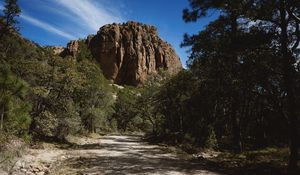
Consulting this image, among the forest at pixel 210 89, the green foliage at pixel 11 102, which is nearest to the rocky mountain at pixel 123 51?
the forest at pixel 210 89

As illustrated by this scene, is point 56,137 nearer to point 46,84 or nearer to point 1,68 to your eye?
point 46,84

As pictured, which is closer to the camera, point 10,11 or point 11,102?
point 11,102

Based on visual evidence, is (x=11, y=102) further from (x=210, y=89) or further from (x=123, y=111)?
(x=123, y=111)

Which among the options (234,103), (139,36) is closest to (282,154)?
(234,103)

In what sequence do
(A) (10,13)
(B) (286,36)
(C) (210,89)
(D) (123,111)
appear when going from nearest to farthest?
(B) (286,36) < (C) (210,89) < (A) (10,13) < (D) (123,111)

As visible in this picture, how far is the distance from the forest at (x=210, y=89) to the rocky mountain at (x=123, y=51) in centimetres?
7306

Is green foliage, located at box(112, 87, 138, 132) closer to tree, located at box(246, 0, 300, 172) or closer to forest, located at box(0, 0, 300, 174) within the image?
forest, located at box(0, 0, 300, 174)

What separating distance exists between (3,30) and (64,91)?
11880mm

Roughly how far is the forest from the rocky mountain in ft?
240

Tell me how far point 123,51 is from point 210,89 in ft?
335

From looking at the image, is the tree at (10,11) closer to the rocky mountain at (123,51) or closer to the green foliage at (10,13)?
the green foliage at (10,13)

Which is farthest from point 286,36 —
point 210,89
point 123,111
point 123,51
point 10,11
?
point 123,51

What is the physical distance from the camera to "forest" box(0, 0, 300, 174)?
456 inches

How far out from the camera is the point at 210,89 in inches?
637
